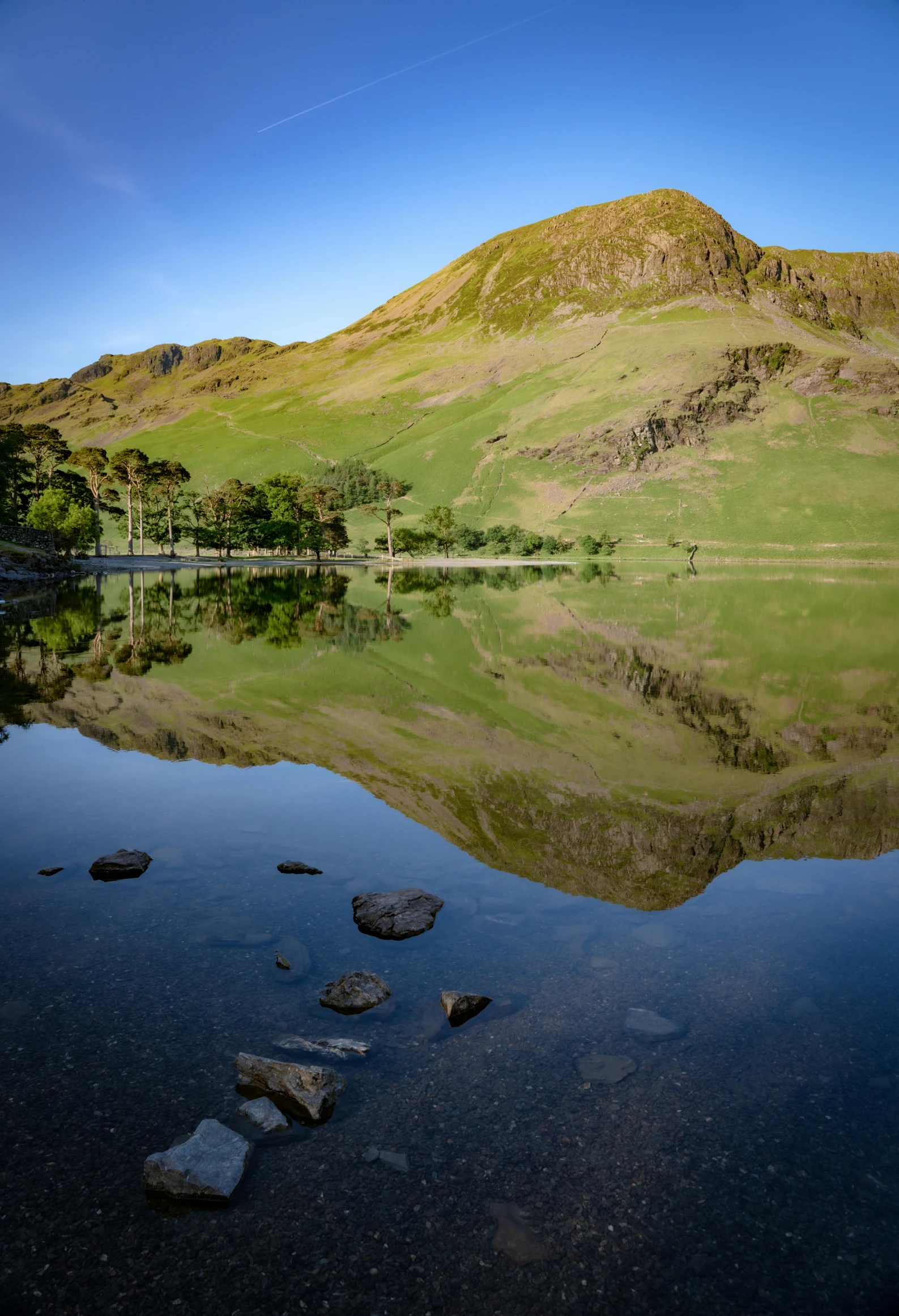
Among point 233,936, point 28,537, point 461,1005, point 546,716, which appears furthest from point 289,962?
point 28,537

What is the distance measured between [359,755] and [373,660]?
12.9 m

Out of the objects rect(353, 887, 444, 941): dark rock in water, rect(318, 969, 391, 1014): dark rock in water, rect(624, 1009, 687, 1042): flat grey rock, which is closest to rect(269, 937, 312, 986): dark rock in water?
rect(318, 969, 391, 1014): dark rock in water

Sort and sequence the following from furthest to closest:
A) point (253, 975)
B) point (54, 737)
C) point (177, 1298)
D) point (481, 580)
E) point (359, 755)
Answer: point (481, 580) → point (54, 737) → point (359, 755) → point (253, 975) → point (177, 1298)

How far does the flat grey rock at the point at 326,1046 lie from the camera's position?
22.3ft

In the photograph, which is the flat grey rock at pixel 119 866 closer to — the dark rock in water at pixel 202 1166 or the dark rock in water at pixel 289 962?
the dark rock in water at pixel 289 962

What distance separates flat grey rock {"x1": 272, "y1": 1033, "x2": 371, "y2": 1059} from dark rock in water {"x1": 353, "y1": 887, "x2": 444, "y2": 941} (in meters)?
2.01

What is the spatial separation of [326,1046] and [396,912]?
2524 millimetres

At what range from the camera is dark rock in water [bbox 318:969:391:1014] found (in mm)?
7488

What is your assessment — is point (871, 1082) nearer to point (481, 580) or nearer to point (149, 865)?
point (149, 865)

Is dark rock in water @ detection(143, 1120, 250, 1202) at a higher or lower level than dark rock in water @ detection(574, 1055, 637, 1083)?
higher

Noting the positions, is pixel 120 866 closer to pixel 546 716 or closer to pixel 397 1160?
pixel 397 1160

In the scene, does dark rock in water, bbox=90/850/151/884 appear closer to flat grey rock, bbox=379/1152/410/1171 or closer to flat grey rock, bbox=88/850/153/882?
flat grey rock, bbox=88/850/153/882

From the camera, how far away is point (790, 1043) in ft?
23.2

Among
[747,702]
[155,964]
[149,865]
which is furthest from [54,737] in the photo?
[747,702]
